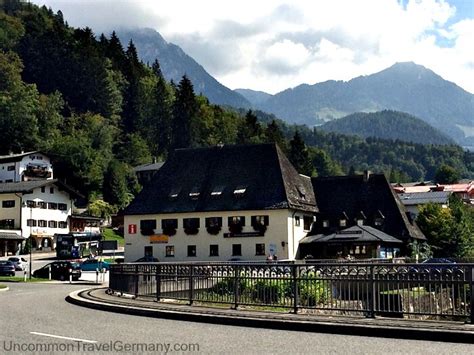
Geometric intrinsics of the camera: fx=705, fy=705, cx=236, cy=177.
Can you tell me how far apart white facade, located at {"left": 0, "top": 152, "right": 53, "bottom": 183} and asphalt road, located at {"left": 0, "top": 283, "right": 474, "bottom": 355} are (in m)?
92.5

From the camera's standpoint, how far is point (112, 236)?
323 ft

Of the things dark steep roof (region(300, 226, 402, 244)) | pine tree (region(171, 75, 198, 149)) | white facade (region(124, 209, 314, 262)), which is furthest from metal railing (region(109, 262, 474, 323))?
pine tree (region(171, 75, 198, 149))

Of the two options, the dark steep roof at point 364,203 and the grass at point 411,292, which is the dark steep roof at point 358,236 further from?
the grass at point 411,292

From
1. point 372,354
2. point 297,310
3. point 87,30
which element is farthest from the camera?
point 87,30

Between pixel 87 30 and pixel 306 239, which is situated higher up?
pixel 87 30

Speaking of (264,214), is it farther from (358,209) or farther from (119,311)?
(119,311)

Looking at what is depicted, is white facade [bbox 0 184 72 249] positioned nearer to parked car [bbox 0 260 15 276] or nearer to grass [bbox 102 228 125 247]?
grass [bbox 102 228 125 247]

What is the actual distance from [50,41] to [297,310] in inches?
5804

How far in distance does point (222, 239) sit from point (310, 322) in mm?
52347

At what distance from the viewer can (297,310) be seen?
1753 cm

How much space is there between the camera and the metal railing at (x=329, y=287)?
14992 millimetres

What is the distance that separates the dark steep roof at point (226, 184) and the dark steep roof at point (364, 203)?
5.77 feet

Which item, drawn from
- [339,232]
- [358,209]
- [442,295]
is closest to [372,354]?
[442,295]

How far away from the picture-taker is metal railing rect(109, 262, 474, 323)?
15.0 m
